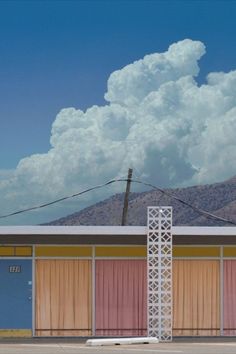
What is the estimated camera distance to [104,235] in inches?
1118

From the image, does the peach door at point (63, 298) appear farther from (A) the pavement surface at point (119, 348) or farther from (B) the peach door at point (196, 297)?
(B) the peach door at point (196, 297)

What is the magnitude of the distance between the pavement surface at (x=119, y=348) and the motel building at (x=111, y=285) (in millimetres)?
979

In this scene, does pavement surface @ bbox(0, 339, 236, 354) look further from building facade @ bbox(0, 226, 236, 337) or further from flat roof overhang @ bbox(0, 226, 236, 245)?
flat roof overhang @ bbox(0, 226, 236, 245)

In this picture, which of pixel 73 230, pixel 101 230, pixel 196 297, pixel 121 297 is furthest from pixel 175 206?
pixel 73 230

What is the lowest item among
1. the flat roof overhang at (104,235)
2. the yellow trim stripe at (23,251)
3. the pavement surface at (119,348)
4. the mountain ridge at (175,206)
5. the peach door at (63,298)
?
the pavement surface at (119,348)

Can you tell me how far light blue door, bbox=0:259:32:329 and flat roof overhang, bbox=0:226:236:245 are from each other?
2.26 ft

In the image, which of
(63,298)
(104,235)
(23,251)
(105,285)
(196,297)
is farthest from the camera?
(196,297)

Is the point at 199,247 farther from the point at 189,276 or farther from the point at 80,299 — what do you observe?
the point at 80,299

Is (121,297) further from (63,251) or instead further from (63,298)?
(63,251)

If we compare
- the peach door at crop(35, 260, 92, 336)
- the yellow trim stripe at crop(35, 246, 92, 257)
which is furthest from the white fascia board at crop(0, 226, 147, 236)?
the peach door at crop(35, 260, 92, 336)

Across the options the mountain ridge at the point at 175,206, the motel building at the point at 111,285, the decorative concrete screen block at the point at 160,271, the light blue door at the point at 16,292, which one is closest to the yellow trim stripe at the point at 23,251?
the motel building at the point at 111,285

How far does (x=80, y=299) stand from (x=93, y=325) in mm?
804

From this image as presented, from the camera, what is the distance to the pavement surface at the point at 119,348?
2448cm

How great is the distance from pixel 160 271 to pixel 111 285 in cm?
189
